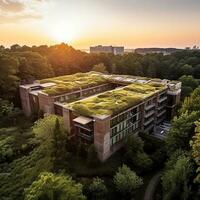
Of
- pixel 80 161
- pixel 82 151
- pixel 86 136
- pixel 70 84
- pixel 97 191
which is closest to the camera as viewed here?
pixel 97 191

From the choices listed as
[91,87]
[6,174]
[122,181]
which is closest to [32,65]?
[91,87]

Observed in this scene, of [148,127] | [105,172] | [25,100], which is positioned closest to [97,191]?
[105,172]

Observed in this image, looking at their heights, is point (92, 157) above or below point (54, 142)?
below

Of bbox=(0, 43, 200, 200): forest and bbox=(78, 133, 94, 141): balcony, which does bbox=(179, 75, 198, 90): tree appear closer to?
bbox=(0, 43, 200, 200): forest

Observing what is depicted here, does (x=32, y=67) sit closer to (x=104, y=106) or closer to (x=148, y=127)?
(x=104, y=106)

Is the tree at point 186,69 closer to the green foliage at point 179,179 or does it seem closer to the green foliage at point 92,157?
the green foliage at point 92,157

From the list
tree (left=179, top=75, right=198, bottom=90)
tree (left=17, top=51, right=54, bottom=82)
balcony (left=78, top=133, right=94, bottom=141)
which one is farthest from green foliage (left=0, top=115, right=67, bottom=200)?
tree (left=179, top=75, right=198, bottom=90)

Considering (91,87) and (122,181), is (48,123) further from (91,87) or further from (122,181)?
(91,87)
